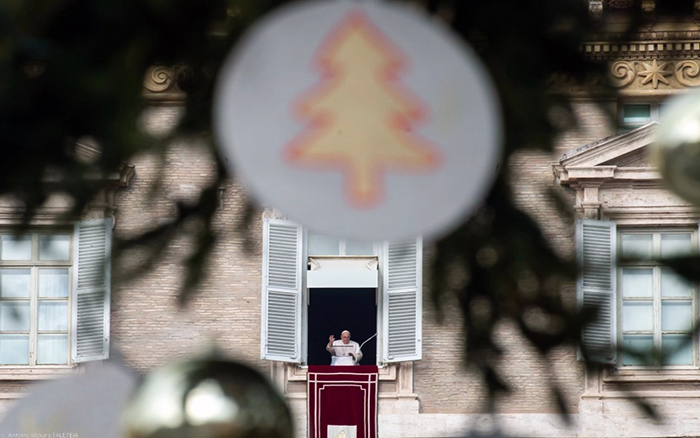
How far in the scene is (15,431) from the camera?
3.56 m

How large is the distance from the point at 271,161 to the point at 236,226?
1.20 meters

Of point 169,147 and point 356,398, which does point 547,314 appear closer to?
point 169,147

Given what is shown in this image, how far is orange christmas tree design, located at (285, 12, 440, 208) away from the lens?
312 cm

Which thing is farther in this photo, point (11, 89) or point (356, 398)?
point (356, 398)

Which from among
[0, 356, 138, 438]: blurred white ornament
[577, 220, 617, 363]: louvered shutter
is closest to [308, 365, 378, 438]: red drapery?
[577, 220, 617, 363]: louvered shutter

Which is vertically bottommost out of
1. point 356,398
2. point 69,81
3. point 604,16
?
point 356,398

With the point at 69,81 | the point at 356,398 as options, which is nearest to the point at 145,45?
the point at 69,81

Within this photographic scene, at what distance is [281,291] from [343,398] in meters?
1.34

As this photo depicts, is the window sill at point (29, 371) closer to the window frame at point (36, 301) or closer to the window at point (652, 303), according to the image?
the window frame at point (36, 301)

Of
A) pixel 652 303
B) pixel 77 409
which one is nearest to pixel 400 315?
pixel 652 303

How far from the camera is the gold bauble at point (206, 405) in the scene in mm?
3000

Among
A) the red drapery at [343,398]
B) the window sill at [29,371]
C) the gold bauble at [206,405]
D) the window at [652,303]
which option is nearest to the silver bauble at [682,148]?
the gold bauble at [206,405]

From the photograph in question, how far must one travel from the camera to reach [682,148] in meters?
Result: 3.85

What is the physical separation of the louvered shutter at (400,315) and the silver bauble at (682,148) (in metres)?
14.1
